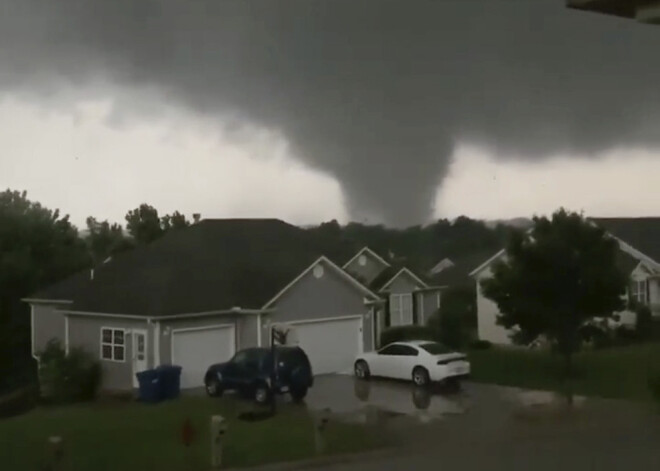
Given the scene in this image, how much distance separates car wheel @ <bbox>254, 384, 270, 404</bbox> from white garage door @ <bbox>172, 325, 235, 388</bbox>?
0.29 meters

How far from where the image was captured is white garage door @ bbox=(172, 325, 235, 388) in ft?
21.1

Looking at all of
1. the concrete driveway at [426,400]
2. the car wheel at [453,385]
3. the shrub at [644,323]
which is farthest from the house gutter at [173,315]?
the shrub at [644,323]

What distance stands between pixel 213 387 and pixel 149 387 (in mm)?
732

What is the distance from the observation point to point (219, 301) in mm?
6664

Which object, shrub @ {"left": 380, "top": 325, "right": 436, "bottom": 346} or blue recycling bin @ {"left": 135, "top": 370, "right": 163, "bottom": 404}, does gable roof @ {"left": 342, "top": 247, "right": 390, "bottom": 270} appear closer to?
shrub @ {"left": 380, "top": 325, "right": 436, "bottom": 346}

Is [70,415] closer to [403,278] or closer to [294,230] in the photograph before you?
[294,230]

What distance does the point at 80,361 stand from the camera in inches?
242

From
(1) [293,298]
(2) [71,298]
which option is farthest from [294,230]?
(2) [71,298]

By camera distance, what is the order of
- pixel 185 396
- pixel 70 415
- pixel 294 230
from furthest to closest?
pixel 294 230 < pixel 185 396 < pixel 70 415

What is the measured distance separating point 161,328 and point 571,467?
2795 millimetres

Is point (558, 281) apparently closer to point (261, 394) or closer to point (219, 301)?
point (261, 394)

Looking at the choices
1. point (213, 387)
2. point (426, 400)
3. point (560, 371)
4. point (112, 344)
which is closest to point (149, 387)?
point (112, 344)

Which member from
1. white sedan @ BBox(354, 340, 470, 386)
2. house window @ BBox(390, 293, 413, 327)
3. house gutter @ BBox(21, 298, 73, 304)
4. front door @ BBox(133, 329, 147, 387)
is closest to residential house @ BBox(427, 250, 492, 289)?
house window @ BBox(390, 293, 413, 327)

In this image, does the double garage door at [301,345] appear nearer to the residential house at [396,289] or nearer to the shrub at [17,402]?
the residential house at [396,289]
